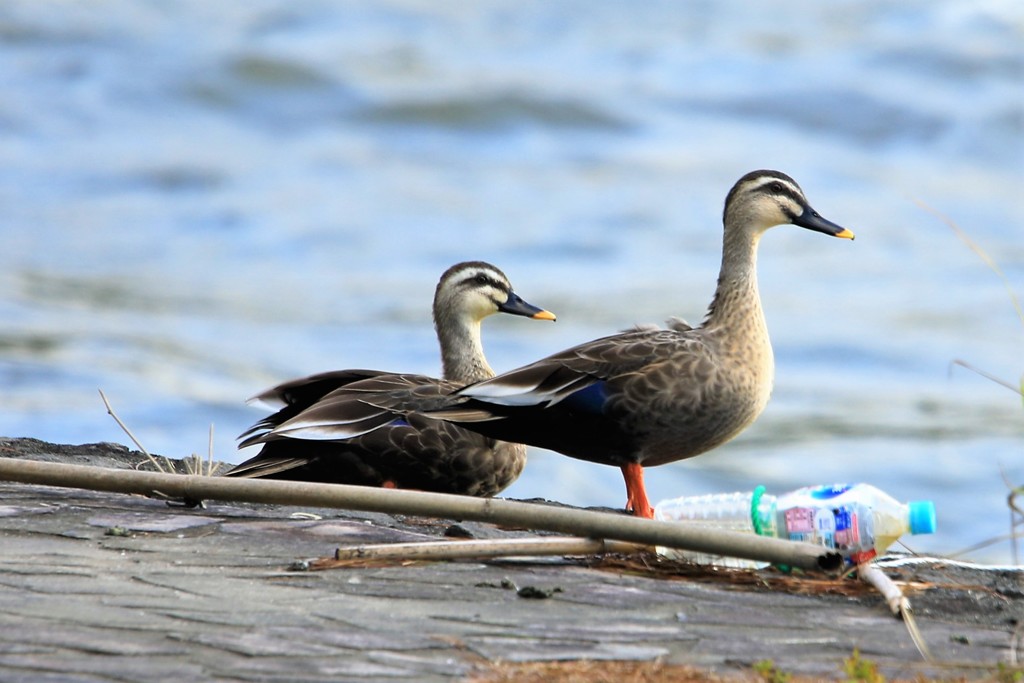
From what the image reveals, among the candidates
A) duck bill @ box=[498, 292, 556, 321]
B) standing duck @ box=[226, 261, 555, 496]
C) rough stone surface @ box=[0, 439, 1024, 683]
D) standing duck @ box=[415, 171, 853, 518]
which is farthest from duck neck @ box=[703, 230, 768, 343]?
rough stone surface @ box=[0, 439, 1024, 683]

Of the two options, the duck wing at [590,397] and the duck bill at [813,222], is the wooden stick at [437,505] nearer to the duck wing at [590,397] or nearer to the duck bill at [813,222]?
the duck wing at [590,397]

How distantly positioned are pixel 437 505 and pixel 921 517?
1524 mm

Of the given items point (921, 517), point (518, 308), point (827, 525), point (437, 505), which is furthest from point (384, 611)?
point (518, 308)

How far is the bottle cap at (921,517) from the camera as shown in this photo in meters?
5.08

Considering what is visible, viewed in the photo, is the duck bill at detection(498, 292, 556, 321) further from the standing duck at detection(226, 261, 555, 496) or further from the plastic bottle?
the plastic bottle

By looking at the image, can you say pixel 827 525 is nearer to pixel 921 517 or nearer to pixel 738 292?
pixel 921 517

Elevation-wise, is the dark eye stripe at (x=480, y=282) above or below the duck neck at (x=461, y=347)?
above

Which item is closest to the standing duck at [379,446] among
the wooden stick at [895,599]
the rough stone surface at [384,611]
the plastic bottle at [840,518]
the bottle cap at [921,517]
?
the rough stone surface at [384,611]

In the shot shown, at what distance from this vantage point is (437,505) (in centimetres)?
481

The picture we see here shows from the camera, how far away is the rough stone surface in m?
3.73

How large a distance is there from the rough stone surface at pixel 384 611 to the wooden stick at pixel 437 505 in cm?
11

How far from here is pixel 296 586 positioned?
4402 mm

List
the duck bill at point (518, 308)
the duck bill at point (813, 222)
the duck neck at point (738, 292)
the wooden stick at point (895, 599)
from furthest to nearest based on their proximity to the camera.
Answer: the duck bill at point (518, 308) → the duck bill at point (813, 222) → the duck neck at point (738, 292) → the wooden stick at point (895, 599)

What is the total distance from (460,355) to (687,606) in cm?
387
